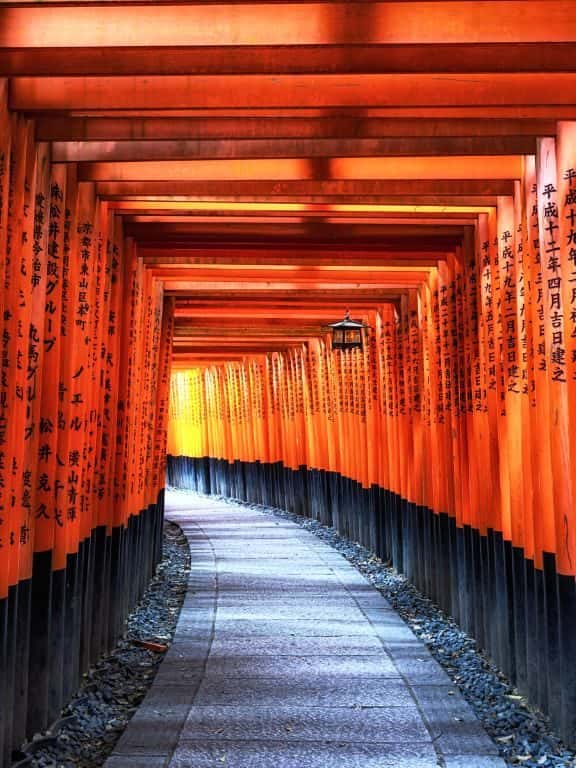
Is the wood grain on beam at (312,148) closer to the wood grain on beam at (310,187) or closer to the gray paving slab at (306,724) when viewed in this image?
the wood grain on beam at (310,187)

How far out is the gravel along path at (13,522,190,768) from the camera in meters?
5.14

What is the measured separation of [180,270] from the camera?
1027cm

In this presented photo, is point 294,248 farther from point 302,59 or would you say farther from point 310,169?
point 302,59

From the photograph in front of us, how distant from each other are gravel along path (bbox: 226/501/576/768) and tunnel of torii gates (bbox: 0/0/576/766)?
161mm

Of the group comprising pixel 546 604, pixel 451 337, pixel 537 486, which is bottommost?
pixel 546 604

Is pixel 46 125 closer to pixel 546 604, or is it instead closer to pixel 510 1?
pixel 510 1

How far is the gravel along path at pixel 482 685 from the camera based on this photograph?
5.18 m

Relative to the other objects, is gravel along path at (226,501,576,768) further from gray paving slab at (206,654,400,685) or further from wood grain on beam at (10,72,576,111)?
wood grain on beam at (10,72,576,111)

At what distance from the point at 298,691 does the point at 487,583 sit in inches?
74.7

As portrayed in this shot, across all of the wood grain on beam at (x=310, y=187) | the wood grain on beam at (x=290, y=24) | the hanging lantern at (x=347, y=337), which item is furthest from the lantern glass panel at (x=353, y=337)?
the wood grain on beam at (x=290, y=24)

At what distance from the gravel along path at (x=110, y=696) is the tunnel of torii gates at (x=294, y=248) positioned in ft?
0.56

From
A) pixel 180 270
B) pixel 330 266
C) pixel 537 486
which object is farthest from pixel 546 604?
pixel 180 270

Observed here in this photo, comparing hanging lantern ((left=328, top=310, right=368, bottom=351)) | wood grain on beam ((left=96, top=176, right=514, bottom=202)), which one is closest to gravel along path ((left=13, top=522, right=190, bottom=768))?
hanging lantern ((left=328, top=310, right=368, bottom=351))

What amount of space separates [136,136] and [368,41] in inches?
69.9
